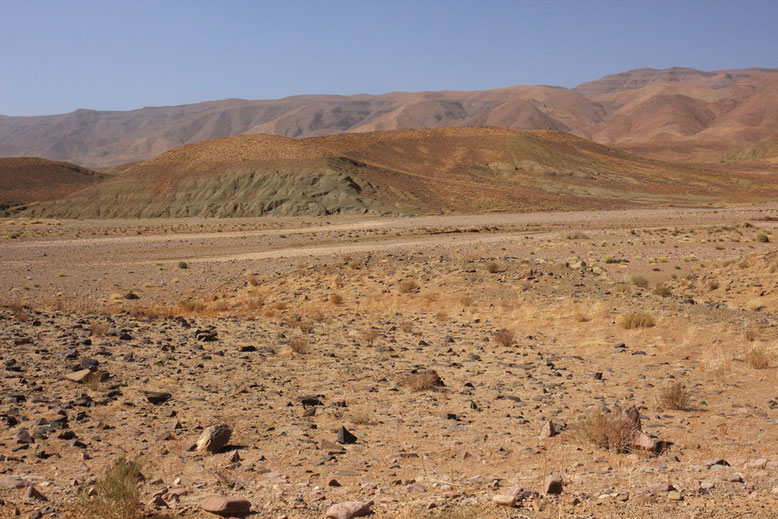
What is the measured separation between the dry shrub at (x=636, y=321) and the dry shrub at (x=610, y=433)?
6.56 meters

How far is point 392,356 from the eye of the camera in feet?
39.0

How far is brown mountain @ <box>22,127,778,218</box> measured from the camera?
79938 millimetres

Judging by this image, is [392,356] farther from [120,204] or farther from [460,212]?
[120,204]

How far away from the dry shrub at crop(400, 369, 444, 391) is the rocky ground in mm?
35

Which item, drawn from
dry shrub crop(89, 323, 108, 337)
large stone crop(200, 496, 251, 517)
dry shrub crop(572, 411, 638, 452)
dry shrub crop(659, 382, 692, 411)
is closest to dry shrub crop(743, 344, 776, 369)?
dry shrub crop(659, 382, 692, 411)

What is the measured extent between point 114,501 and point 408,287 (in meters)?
14.4

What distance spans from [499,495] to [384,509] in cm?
102

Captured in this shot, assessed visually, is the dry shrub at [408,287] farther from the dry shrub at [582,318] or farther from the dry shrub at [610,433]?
the dry shrub at [610,433]

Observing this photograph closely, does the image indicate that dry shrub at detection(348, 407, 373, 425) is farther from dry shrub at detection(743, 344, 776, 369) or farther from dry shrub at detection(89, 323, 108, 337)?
dry shrub at detection(89, 323, 108, 337)

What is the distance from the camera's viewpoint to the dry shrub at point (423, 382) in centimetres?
951

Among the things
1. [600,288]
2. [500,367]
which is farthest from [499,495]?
[600,288]

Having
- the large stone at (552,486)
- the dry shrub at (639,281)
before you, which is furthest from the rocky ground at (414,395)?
the dry shrub at (639,281)

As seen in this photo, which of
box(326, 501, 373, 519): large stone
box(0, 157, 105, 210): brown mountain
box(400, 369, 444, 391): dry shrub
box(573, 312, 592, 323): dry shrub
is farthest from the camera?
box(0, 157, 105, 210): brown mountain

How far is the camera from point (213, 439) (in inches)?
283
